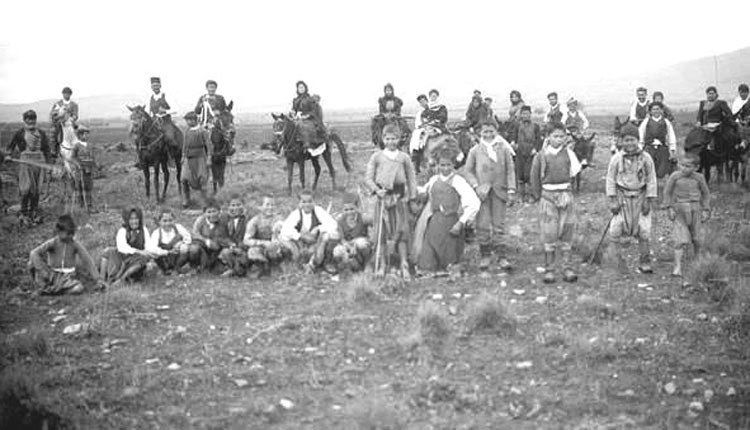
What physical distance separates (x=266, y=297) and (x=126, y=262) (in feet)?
6.58

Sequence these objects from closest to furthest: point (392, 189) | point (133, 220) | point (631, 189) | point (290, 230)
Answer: point (631, 189)
point (392, 189)
point (133, 220)
point (290, 230)

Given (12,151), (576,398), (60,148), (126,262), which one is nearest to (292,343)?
(576,398)

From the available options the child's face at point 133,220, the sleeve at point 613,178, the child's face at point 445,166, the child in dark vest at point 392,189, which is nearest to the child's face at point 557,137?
the sleeve at point 613,178

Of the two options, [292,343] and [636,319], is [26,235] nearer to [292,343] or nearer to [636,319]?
[292,343]

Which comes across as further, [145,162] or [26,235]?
[145,162]

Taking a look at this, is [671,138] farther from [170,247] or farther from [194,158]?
[170,247]

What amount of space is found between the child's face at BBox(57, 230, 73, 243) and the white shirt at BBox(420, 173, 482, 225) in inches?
177

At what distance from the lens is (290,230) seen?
8.81m

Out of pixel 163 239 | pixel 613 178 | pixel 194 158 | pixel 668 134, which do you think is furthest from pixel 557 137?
pixel 194 158

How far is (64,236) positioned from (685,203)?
7313 mm

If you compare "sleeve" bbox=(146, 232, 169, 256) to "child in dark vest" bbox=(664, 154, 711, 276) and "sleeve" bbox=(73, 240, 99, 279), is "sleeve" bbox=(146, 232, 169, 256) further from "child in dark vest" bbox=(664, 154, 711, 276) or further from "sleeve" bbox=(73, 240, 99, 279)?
"child in dark vest" bbox=(664, 154, 711, 276)

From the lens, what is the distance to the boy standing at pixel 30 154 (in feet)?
40.1

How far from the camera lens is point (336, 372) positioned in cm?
552

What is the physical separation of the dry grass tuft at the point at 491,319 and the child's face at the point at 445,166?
2309 mm
